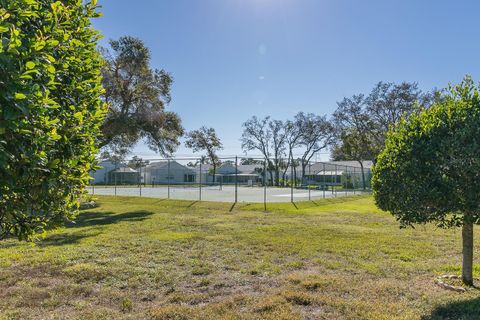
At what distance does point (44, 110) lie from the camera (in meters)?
2.03

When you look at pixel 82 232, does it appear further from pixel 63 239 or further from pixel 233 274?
pixel 233 274

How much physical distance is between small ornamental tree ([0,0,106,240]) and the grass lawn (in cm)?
198

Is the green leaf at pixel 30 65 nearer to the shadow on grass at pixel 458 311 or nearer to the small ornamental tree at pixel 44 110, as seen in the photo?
the small ornamental tree at pixel 44 110

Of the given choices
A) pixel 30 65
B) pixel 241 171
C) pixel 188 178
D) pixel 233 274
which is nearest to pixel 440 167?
pixel 233 274

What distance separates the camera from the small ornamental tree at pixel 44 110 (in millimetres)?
1839

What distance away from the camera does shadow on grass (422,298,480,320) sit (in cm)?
386

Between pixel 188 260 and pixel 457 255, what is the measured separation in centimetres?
533

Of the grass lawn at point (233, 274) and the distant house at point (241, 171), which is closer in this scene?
the grass lawn at point (233, 274)

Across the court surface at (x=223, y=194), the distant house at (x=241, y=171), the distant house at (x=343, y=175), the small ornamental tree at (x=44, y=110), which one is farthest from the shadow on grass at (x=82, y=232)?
the distant house at (x=241, y=171)

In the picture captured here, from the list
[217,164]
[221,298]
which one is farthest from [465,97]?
[217,164]

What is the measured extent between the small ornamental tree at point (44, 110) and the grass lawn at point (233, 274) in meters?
1.98

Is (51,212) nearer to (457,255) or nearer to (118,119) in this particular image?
(457,255)

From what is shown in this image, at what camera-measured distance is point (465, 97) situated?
479 cm

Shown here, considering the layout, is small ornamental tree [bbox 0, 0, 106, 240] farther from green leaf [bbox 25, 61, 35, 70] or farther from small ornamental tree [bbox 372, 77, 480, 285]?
small ornamental tree [bbox 372, 77, 480, 285]
